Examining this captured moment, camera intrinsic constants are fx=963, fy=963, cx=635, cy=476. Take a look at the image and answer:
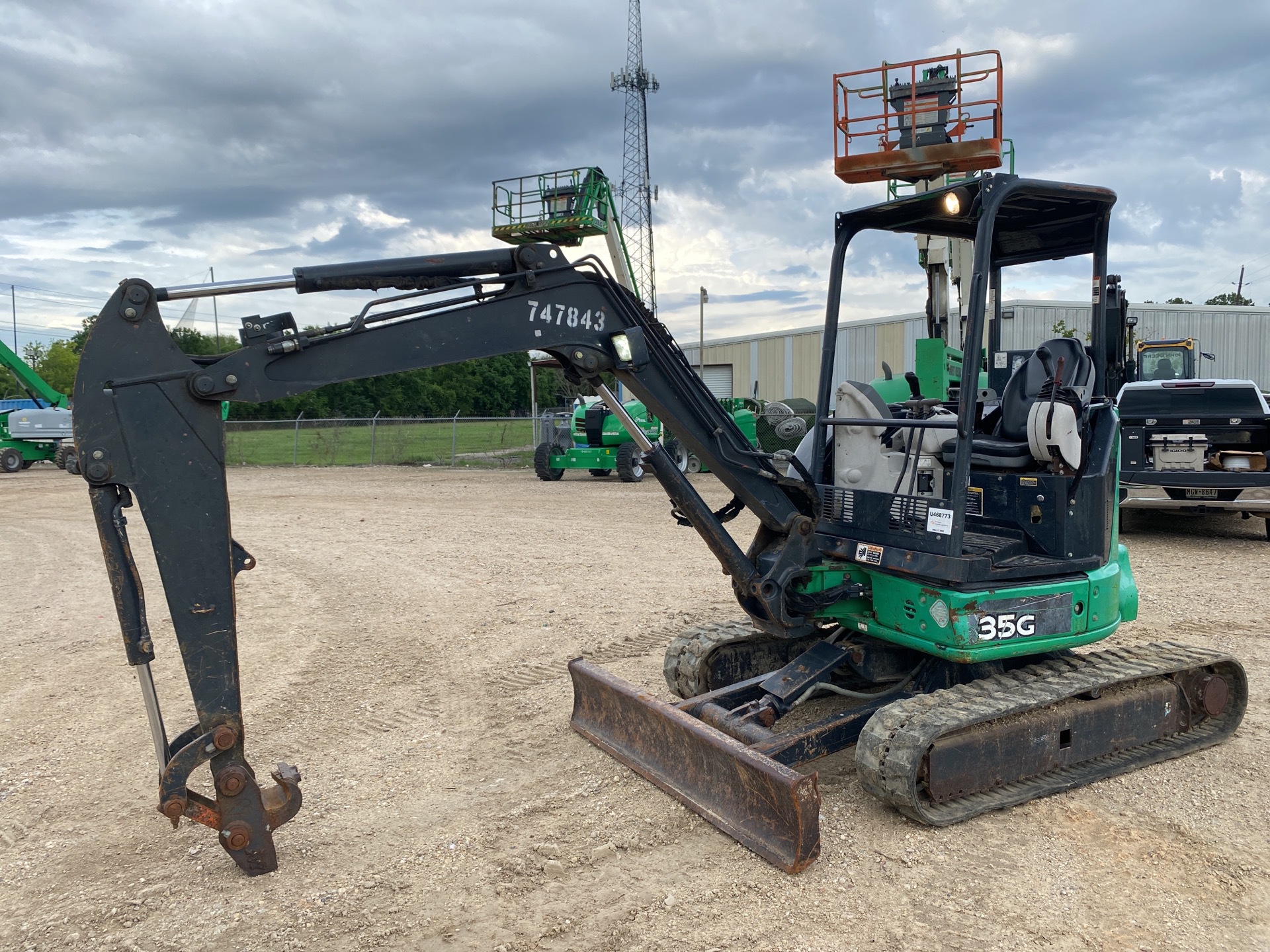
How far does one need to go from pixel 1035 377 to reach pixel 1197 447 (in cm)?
813

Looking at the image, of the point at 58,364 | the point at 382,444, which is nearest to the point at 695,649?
the point at 382,444

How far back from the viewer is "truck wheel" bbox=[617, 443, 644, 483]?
831 inches

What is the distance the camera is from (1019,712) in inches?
186

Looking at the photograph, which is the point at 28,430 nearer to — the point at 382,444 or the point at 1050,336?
the point at 382,444

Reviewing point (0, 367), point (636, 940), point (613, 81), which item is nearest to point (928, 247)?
point (636, 940)

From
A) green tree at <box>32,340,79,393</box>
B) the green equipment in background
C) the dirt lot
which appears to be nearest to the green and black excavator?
the dirt lot

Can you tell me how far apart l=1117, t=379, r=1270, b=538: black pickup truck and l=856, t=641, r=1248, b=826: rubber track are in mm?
6864

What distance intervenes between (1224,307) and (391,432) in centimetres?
2842

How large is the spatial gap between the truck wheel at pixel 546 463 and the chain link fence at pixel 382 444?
4678mm

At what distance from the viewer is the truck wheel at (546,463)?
71.7ft

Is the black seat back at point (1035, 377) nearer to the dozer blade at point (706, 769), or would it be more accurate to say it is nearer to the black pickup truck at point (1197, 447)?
the dozer blade at point (706, 769)

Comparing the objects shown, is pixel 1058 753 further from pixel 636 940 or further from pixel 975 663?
pixel 636 940

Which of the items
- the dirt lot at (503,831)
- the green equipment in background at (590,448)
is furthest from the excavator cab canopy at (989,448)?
the green equipment in background at (590,448)

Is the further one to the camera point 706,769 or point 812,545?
point 812,545
